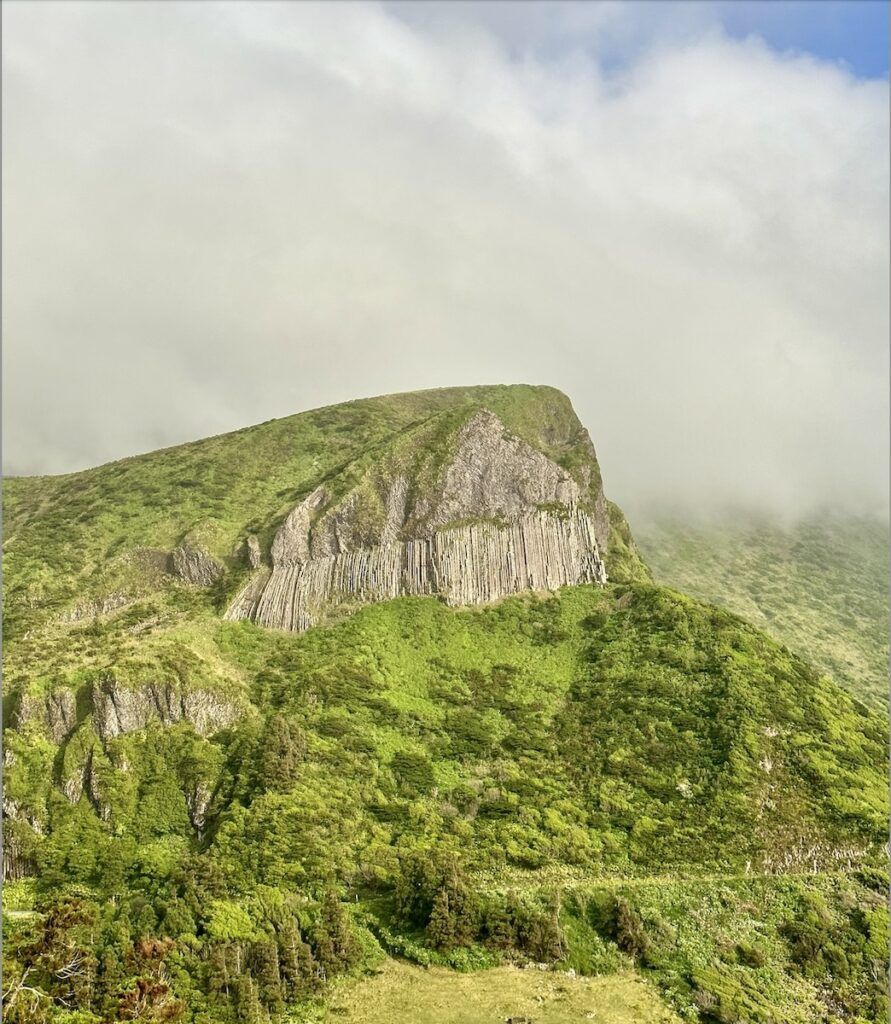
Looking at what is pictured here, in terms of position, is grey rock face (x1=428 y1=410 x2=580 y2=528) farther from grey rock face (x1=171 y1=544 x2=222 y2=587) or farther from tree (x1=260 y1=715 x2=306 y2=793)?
tree (x1=260 y1=715 x2=306 y2=793)

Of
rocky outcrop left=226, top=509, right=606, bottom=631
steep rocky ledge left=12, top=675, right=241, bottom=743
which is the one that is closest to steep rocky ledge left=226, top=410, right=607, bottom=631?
rocky outcrop left=226, top=509, right=606, bottom=631

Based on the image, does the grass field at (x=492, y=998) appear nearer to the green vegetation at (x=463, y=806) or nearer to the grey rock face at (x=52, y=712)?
the green vegetation at (x=463, y=806)

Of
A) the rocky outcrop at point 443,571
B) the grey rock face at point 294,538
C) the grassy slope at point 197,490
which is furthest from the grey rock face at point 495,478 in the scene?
the grey rock face at point 294,538

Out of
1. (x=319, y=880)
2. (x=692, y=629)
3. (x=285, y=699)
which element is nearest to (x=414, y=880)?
(x=319, y=880)

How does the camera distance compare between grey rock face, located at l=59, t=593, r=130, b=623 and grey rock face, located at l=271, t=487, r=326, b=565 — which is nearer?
grey rock face, located at l=59, t=593, r=130, b=623

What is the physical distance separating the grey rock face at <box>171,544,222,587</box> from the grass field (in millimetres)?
76143

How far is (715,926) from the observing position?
237 feet

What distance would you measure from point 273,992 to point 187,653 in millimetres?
54130

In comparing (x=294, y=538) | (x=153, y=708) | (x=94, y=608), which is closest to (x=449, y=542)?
(x=294, y=538)

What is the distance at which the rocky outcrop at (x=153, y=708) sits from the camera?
91.1m

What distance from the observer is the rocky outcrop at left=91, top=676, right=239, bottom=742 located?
91125 mm

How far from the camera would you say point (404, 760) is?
95625 mm

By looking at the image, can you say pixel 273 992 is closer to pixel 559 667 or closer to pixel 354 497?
pixel 559 667

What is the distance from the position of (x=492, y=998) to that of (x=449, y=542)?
81440 millimetres
